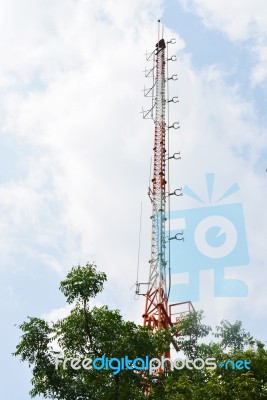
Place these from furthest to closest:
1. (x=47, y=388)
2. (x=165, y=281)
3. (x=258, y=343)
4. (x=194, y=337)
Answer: (x=165, y=281) < (x=194, y=337) < (x=258, y=343) < (x=47, y=388)

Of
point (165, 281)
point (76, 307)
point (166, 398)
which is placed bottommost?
point (166, 398)

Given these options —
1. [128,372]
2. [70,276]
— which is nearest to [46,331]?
[70,276]

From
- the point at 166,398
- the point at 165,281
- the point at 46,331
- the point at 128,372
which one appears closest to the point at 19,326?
the point at 46,331

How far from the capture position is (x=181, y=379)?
1385 cm

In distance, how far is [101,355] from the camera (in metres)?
14.2

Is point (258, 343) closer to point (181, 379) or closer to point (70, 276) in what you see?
point (181, 379)

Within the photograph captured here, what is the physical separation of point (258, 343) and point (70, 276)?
6.25 metres

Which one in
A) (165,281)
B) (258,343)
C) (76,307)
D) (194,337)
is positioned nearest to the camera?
(76,307)

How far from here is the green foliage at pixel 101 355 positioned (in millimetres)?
13484

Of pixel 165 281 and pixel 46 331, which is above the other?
pixel 165 281

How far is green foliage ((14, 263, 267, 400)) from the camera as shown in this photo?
1348cm

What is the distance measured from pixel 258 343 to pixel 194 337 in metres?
2.36

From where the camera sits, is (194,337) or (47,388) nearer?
(47,388)

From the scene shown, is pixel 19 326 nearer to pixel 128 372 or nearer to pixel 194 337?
pixel 128 372
